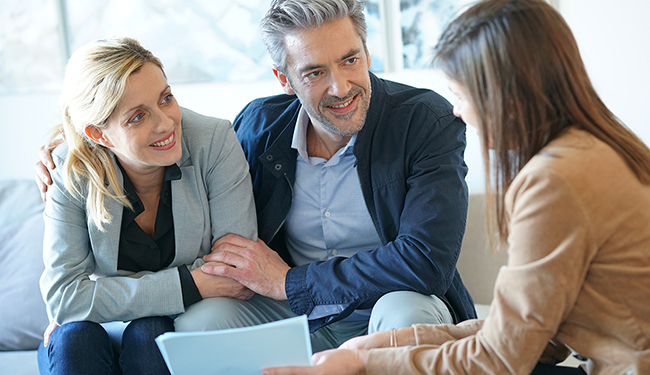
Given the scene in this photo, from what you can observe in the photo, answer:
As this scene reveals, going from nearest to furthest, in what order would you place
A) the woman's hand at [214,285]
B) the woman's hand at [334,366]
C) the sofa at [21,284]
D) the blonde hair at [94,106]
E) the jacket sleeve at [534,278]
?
the jacket sleeve at [534,278] < the woman's hand at [334,366] < the blonde hair at [94,106] < the woman's hand at [214,285] < the sofa at [21,284]

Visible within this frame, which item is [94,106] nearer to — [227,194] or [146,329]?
[227,194]

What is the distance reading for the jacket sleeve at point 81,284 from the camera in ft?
4.88

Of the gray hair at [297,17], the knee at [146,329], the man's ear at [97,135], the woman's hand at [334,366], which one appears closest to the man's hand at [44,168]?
the man's ear at [97,135]

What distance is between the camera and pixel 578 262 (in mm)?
854

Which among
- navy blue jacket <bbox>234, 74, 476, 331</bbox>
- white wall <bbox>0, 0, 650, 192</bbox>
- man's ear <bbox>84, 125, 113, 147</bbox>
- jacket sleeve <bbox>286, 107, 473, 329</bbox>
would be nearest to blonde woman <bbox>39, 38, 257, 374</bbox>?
man's ear <bbox>84, 125, 113, 147</bbox>

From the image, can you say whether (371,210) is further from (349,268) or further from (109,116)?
(109,116)

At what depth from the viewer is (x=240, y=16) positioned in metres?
2.36

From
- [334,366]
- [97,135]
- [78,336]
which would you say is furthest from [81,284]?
[334,366]

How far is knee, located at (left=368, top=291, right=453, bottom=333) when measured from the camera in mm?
1331

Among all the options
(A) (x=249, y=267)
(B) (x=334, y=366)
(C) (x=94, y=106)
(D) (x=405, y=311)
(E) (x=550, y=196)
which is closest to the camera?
(E) (x=550, y=196)

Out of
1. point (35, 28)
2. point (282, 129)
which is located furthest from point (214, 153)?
point (35, 28)

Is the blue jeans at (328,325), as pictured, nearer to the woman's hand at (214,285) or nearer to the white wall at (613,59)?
the woman's hand at (214,285)

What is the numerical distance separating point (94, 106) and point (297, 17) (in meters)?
0.56

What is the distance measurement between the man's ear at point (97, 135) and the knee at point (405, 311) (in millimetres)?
812
